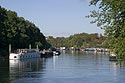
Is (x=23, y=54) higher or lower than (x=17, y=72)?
higher

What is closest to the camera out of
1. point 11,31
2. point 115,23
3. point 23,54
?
point 115,23

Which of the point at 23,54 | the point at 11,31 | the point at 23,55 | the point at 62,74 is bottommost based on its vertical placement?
the point at 62,74

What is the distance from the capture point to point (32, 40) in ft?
541

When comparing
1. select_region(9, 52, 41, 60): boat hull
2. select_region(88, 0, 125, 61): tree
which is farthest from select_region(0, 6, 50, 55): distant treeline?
select_region(88, 0, 125, 61): tree

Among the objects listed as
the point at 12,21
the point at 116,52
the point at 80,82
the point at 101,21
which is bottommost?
the point at 80,82

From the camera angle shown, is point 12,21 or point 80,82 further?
point 12,21

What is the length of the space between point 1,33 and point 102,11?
104m

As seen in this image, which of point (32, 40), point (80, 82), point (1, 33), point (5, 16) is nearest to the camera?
point (80, 82)

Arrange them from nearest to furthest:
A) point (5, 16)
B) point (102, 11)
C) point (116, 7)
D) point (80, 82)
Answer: point (116, 7), point (102, 11), point (80, 82), point (5, 16)

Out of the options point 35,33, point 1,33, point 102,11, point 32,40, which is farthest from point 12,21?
point 102,11

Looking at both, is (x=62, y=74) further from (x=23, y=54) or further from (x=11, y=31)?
(x=11, y=31)

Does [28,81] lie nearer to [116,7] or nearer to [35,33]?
[116,7]

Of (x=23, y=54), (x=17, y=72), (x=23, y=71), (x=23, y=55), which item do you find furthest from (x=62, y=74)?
(x=23, y=55)

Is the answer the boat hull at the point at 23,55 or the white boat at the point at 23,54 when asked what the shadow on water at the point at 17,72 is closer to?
the boat hull at the point at 23,55
